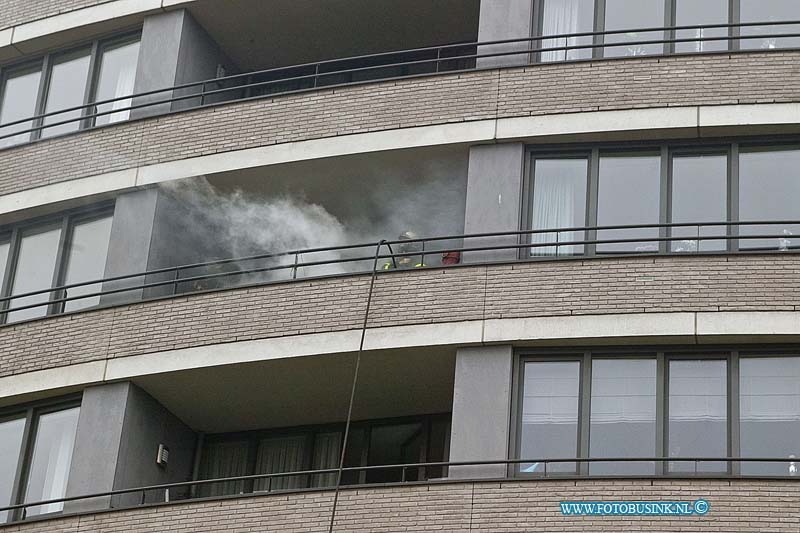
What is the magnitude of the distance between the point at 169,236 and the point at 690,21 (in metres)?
9.31

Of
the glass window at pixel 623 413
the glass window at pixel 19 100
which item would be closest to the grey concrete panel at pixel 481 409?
the glass window at pixel 623 413

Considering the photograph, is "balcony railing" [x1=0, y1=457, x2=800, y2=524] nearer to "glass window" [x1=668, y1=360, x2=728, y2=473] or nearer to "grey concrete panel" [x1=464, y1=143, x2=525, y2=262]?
"glass window" [x1=668, y1=360, x2=728, y2=473]

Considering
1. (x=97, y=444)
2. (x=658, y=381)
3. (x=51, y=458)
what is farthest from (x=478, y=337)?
(x=51, y=458)

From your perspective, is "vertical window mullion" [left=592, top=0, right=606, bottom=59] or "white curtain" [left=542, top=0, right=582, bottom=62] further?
"white curtain" [left=542, top=0, right=582, bottom=62]

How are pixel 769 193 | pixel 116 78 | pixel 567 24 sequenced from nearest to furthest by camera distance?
pixel 769 193 → pixel 567 24 → pixel 116 78

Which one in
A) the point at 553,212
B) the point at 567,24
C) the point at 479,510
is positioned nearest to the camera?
the point at 479,510

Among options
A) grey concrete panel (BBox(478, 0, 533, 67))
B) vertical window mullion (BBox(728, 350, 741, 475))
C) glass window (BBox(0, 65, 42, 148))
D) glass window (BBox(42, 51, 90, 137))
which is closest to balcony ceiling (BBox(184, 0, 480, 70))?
grey concrete panel (BBox(478, 0, 533, 67))

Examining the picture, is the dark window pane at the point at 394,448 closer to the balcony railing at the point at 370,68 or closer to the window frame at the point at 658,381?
the window frame at the point at 658,381

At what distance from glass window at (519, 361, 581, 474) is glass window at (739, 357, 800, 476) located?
2.39m

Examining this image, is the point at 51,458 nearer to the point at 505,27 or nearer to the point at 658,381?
the point at 658,381

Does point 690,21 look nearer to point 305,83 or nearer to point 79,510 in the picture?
point 305,83

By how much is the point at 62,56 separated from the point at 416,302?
32.6 feet

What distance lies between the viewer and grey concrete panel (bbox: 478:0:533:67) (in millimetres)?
26406

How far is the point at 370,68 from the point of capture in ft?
87.7
